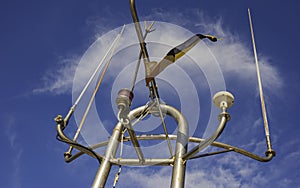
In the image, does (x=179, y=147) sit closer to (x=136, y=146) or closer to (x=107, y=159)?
(x=136, y=146)

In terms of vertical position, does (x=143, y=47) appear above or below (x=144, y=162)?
above

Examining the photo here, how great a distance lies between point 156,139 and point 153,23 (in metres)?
1.89

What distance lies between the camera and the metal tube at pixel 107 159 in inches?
142

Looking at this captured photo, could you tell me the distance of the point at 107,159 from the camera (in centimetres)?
396

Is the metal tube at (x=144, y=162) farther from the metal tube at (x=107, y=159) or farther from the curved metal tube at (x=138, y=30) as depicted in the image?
the curved metal tube at (x=138, y=30)

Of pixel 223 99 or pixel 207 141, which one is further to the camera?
pixel 223 99

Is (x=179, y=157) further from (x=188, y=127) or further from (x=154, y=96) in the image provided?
(x=154, y=96)

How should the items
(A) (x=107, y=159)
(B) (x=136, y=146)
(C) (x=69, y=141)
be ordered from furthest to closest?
1. (B) (x=136, y=146)
2. (A) (x=107, y=159)
3. (C) (x=69, y=141)

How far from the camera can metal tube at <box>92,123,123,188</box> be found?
3617 millimetres

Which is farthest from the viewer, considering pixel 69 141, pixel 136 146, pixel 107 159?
pixel 136 146

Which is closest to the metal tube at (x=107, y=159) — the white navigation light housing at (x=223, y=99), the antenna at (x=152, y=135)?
the antenna at (x=152, y=135)

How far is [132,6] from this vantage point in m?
3.96

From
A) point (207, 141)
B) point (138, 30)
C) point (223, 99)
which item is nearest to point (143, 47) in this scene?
point (138, 30)

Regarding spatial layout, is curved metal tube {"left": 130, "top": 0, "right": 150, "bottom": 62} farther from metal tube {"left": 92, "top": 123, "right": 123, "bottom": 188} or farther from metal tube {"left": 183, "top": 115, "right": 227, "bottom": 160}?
metal tube {"left": 183, "top": 115, "right": 227, "bottom": 160}
